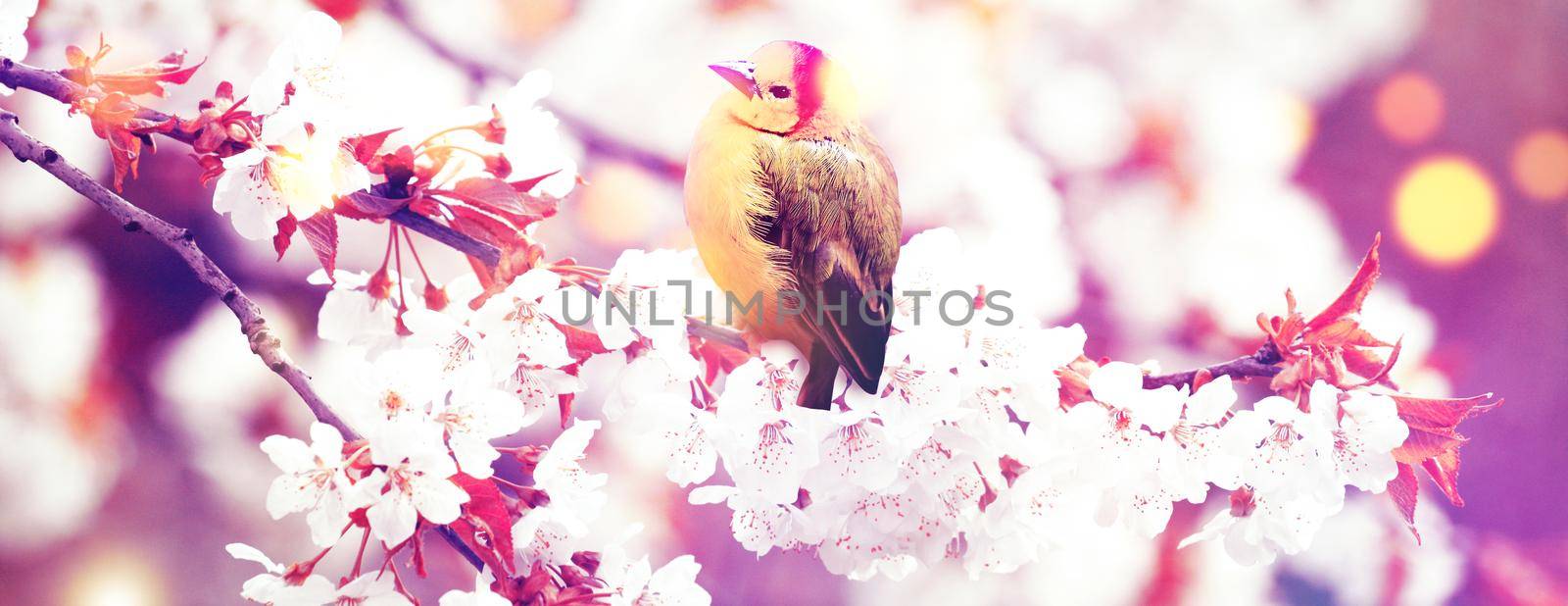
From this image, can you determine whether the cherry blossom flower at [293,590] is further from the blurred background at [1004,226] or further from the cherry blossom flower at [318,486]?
the blurred background at [1004,226]

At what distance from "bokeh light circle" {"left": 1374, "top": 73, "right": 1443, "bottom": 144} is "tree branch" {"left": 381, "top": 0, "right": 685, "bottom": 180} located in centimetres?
59

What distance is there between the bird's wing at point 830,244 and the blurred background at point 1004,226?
17 centimetres

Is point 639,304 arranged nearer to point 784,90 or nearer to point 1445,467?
point 784,90

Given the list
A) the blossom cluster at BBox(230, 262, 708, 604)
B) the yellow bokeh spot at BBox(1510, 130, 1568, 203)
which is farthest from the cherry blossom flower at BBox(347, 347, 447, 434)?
the yellow bokeh spot at BBox(1510, 130, 1568, 203)

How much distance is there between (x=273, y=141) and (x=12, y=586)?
Result: 459mm

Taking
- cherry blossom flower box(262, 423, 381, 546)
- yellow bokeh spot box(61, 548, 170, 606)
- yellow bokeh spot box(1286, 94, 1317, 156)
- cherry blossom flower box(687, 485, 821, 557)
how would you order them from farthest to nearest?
yellow bokeh spot box(1286, 94, 1317, 156), yellow bokeh spot box(61, 548, 170, 606), cherry blossom flower box(687, 485, 821, 557), cherry blossom flower box(262, 423, 381, 546)

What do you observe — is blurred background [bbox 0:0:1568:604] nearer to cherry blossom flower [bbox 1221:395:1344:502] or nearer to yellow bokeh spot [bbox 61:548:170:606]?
yellow bokeh spot [bbox 61:548:170:606]

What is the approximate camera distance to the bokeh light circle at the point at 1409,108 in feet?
2.40

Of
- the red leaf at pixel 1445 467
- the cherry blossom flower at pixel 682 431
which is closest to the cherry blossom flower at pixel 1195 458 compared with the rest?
the red leaf at pixel 1445 467

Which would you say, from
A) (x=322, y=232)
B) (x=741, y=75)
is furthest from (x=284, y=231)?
(x=741, y=75)

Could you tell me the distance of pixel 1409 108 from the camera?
733 mm

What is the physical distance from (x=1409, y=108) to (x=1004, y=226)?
366 mm

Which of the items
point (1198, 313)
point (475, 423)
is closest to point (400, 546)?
point (475, 423)

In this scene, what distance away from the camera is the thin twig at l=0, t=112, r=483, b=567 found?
0.37 meters
